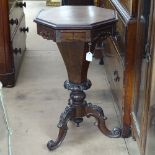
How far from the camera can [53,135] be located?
8.82 feet

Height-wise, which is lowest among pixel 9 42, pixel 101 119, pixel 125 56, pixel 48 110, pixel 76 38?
pixel 48 110

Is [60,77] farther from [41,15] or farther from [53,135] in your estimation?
[41,15]

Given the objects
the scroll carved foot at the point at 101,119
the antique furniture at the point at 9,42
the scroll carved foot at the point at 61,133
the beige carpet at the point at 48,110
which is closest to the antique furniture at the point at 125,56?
the scroll carved foot at the point at 101,119

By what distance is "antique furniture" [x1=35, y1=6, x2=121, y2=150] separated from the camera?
7.24ft

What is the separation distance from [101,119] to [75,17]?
70 centimetres

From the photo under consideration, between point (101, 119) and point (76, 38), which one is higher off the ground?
point (76, 38)

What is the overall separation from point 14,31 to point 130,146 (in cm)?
159

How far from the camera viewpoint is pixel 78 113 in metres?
2.61

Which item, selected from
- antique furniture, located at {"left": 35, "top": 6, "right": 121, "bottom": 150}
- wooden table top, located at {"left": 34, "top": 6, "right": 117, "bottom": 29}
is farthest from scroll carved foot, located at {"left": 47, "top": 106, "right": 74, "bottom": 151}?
wooden table top, located at {"left": 34, "top": 6, "right": 117, "bottom": 29}

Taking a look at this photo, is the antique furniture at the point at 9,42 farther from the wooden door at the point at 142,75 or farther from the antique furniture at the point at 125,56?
the wooden door at the point at 142,75

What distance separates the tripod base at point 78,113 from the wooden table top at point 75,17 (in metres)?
0.43

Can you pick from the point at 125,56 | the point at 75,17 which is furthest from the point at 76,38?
the point at 125,56

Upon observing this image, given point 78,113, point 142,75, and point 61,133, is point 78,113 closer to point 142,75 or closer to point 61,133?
point 61,133

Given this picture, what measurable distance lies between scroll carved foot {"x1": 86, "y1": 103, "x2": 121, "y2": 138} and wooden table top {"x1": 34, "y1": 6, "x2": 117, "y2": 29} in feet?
1.94
